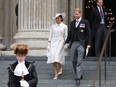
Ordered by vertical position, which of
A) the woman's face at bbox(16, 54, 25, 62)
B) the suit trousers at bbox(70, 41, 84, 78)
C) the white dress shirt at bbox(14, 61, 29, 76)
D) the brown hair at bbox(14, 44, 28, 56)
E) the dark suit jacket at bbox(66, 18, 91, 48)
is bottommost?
the suit trousers at bbox(70, 41, 84, 78)

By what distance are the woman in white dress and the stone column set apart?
3.26 m

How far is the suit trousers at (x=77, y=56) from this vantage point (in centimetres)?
1416

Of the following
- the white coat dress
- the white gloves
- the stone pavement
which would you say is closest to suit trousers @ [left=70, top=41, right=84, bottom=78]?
the stone pavement

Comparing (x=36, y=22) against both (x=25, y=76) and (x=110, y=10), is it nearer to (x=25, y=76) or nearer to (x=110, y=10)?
(x=110, y=10)

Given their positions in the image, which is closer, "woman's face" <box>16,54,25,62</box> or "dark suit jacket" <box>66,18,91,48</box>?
"woman's face" <box>16,54,25,62</box>

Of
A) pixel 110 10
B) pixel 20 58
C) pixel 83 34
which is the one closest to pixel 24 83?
pixel 20 58

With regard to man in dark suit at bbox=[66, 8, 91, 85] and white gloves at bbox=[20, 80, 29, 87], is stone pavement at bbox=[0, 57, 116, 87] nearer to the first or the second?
man in dark suit at bbox=[66, 8, 91, 85]

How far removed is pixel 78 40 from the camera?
14477 millimetres

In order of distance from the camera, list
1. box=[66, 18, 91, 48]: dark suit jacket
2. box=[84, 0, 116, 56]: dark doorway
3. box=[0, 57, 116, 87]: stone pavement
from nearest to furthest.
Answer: box=[0, 57, 116, 87]: stone pavement → box=[66, 18, 91, 48]: dark suit jacket → box=[84, 0, 116, 56]: dark doorway

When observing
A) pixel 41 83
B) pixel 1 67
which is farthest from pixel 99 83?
pixel 1 67

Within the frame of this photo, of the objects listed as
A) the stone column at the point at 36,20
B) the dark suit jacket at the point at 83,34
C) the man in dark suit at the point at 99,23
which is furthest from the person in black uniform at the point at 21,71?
the stone column at the point at 36,20

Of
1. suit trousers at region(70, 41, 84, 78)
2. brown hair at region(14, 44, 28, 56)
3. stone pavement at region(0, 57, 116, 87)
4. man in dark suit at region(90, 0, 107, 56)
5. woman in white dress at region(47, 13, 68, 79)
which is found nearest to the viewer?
brown hair at region(14, 44, 28, 56)

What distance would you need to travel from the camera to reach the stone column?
1856cm

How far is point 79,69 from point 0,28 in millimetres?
8782
